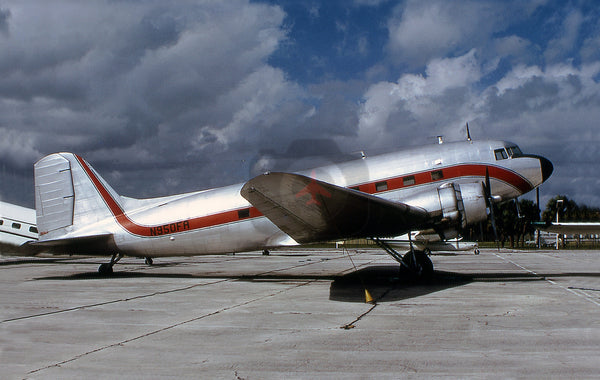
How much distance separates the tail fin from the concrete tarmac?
11.0 feet

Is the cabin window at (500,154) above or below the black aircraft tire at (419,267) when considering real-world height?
above

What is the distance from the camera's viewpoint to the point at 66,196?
14859 mm

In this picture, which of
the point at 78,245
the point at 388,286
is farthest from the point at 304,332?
the point at 78,245

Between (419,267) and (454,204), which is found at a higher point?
(454,204)

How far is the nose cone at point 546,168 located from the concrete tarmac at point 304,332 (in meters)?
3.10

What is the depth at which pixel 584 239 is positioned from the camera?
2606 inches

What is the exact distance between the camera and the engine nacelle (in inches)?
461

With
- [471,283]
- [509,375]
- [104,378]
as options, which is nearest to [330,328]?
[509,375]

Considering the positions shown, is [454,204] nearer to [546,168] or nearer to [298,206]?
[546,168]

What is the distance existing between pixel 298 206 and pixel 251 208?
10.5 feet

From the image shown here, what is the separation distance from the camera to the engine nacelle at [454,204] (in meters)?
11.7

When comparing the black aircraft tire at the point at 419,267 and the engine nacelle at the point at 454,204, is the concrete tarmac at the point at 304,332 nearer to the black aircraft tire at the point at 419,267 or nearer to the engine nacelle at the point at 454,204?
the black aircraft tire at the point at 419,267

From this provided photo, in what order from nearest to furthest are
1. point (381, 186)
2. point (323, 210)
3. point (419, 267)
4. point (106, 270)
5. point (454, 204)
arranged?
point (323, 210) < point (454, 204) < point (419, 267) < point (381, 186) < point (106, 270)

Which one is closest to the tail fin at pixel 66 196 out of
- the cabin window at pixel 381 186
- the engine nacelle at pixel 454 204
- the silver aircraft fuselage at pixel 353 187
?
the silver aircraft fuselage at pixel 353 187
